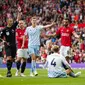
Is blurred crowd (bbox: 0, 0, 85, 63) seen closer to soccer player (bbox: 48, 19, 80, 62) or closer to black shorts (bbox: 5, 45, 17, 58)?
soccer player (bbox: 48, 19, 80, 62)

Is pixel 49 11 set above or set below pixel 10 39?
above

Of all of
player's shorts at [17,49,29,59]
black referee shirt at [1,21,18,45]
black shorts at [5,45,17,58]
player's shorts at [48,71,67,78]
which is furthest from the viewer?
player's shorts at [17,49,29,59]

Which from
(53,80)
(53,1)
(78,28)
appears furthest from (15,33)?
(53,1)

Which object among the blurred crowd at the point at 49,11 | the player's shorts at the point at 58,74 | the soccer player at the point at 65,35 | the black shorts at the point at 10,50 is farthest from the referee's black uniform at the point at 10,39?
the blurred crowd at the point at 49,11

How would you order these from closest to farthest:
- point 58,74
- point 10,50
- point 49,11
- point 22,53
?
point 58,74 → point 10,50 → point 22,53 → point 49,11

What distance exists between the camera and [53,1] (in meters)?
44.1

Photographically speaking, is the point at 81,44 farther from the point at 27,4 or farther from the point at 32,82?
the point at 32,82

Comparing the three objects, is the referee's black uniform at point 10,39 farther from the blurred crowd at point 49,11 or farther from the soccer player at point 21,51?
the blurred crowd at point 49,11

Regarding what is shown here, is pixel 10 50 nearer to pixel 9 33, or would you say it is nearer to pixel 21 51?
pixel 9 33

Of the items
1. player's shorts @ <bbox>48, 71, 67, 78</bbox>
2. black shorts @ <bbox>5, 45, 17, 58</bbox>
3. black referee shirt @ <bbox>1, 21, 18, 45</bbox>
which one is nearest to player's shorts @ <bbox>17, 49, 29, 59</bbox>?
black shorts @ <bbox>5, 45, 17, 58</bbox>

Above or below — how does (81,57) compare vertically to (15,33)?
below

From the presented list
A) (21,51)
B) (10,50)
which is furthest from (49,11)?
(10,50)

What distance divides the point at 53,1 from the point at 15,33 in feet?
72.7

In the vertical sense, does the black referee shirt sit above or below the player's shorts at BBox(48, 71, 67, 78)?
above
